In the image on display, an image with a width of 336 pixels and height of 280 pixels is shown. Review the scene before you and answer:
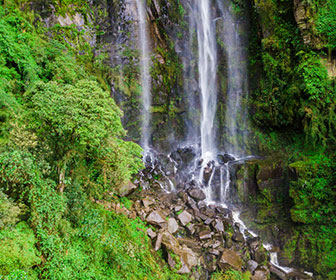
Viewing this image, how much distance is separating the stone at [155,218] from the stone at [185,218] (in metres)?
0.82

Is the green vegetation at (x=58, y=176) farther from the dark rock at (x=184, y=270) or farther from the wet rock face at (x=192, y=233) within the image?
the wet rock face at (x=192, y=233)

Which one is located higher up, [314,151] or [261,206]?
[314,151]

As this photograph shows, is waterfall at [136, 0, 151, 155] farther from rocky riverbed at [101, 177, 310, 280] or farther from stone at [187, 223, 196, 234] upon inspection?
stone at [187, 223, 196, 234]

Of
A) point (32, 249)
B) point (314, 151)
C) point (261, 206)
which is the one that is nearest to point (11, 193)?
point (32, 249)

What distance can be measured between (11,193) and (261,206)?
31.4ft

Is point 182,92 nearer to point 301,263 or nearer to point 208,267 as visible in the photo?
point 208,267

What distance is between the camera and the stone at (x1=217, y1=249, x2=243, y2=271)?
21.8ft

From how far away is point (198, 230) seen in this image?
7684 mm

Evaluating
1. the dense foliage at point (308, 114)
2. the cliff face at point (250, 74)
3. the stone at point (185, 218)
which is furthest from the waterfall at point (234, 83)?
the stone at point (185, 218)

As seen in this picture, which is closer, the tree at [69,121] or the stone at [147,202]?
the tree at [69,121]

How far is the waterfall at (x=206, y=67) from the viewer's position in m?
12.4

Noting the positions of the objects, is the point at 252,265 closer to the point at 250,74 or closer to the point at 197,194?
the point at 197,194

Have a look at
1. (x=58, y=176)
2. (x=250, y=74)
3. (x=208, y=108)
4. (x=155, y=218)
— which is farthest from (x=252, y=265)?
(x=250, y=74)

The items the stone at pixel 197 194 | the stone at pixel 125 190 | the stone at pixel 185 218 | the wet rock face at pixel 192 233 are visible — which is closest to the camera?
the wet rock face at pixel 192 233
